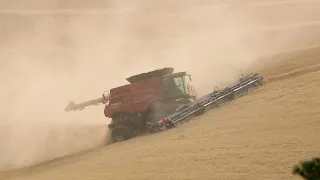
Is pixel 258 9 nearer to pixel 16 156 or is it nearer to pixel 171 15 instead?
pixel 171 15

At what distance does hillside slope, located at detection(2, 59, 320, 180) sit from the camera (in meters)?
Result: 9.66

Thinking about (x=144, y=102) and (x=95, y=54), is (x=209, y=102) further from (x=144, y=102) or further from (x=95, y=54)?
(x=95, y=54)

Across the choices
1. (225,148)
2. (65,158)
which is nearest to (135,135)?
(65,158)

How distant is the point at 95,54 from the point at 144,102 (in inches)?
893

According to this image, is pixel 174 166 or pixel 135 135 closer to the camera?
pixel 174 166

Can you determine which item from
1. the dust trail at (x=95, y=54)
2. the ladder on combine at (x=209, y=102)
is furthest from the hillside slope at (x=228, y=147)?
the dust trail at (x=95, y=54)

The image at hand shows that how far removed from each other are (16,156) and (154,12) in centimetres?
3634

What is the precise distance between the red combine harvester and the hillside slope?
1000mm

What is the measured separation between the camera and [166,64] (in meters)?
27.4

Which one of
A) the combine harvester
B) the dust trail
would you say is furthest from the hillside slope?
the dust trail

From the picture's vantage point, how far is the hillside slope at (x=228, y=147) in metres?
9.66

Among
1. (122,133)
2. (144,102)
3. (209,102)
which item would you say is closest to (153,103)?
(144,102)

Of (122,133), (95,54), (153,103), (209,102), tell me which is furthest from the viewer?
(95,54)

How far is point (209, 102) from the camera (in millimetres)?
16094
